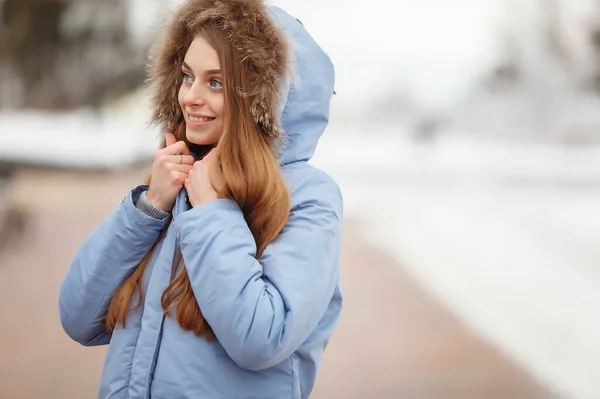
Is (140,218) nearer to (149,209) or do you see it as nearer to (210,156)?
(149,209)

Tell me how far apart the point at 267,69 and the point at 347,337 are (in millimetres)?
2515

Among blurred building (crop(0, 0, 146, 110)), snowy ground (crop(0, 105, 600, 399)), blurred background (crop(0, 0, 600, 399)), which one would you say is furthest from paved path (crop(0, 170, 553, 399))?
blurred building (crop(0, 0, 146, 110))

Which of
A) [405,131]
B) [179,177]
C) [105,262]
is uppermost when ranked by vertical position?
[179,177]

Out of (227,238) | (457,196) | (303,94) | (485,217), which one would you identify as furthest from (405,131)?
(227,238)

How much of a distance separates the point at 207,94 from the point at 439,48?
135 inches

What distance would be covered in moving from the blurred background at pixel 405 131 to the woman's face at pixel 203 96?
2.81m

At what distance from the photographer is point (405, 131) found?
426 cm

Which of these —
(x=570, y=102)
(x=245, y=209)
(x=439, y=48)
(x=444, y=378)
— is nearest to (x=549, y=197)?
(x=570, y=102)

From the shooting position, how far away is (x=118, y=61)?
166 inches

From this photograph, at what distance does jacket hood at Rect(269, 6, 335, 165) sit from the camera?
99cm

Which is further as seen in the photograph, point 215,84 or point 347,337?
point 347,337

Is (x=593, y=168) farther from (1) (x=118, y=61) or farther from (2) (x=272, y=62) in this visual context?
(2) (x=272, y=62)

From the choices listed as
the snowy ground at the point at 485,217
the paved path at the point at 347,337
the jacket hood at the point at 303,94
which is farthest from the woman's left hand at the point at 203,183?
the snowy ground at the point at 485,217

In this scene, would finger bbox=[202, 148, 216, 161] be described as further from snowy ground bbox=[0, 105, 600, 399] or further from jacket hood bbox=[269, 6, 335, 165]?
snowy ground bbox=[0, 105, 600, 399]
